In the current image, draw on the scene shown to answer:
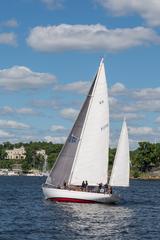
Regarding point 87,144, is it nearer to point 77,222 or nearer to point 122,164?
point 122,164

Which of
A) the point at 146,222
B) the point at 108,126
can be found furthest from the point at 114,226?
the point at 108,126

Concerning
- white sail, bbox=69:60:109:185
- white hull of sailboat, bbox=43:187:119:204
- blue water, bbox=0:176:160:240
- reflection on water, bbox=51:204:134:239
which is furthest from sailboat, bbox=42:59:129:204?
reflection on water, bbox=51:204:134:239

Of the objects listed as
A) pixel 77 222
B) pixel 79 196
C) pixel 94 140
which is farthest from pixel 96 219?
pixel 94 140

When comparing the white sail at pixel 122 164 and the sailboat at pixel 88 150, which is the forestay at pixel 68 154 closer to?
the sailboat at pixel 88 150

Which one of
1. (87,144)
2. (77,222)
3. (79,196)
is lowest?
(77,222)

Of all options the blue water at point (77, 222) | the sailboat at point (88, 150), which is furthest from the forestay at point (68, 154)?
the blue water at point (77, 222)

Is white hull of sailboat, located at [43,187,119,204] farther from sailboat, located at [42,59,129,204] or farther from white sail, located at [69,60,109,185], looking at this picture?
white sail, located at [69,60,109,185]

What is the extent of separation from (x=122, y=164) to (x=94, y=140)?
372 inches

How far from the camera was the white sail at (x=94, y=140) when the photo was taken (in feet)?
263

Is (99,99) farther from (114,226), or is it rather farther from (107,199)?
(114,226)

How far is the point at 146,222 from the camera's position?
214 feet

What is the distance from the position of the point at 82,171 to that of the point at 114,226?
21.1 m

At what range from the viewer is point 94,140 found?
81188mm

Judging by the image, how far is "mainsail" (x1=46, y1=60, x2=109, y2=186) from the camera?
80312 millimetres
